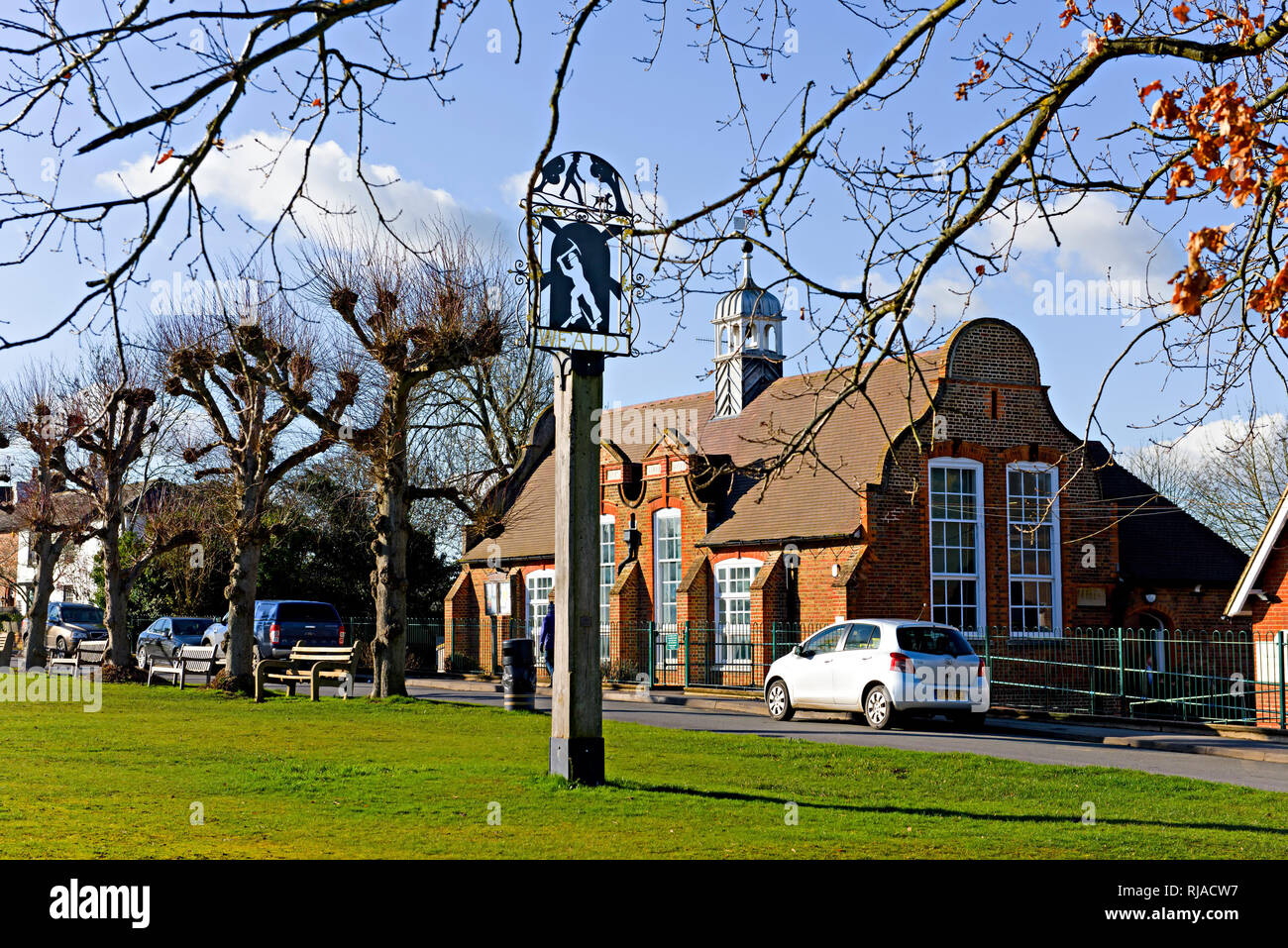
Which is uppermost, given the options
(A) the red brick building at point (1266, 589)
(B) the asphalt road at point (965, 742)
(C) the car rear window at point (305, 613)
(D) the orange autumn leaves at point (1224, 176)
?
(D) the orange autumn leaves at point (1224, 176)

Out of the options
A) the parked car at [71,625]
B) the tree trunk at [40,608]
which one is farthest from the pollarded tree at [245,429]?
the parked car at [71,625]

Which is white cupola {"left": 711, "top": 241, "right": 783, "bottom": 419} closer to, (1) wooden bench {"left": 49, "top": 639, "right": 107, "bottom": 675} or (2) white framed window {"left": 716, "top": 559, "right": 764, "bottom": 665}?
(2) white framed window {"left": 716, "top": 559, "right": 764, "bottom": 665}

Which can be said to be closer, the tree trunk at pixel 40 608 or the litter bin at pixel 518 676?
the litter bin at pixel 518 676

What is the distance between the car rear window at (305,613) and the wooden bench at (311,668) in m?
6.86

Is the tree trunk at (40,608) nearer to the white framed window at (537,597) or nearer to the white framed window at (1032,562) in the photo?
the white framed window at (537,597)

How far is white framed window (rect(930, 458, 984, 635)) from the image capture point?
28078mm

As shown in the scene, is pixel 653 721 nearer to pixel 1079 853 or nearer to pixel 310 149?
pixel 1079 853

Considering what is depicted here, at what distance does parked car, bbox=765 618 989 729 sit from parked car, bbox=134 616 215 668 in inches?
876

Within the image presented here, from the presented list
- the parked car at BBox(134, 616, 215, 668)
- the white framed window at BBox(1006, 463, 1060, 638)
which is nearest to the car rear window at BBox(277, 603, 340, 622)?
the parked car at BBox(134, 616, 215, 668)

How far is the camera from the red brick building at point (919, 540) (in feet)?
90.4

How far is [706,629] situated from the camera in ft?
99.6

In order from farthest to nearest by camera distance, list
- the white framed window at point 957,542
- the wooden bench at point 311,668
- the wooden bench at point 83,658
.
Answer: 1. the wooden bench at point 83,658
2. the white framed window at point 957,542
3. the wooden bench at point 311,668

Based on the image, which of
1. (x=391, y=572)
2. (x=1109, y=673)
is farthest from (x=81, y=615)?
(x=1109, y=673)

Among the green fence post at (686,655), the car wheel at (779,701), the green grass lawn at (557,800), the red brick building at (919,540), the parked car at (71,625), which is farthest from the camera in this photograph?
the parked car at (71,625)
